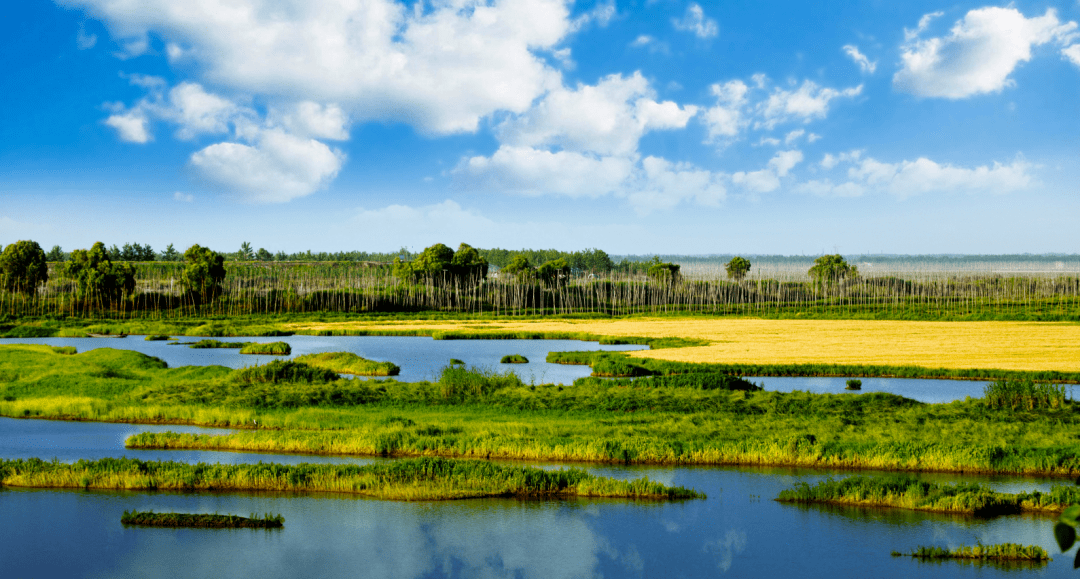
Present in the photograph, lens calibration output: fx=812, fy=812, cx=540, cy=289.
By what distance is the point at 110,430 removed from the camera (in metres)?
29.8

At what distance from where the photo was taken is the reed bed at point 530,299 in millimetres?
116688

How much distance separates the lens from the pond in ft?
47.9

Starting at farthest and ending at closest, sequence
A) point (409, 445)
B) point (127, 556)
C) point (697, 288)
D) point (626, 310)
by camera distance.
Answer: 1. point (697, 288)
2. point (626, 310)
3. point (409, 445)
4. point (127, 556)

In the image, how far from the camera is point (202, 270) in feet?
402

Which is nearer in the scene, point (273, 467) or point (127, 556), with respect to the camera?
point (127, 556)

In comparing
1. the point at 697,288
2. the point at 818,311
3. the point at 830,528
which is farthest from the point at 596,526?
the point at 697,288

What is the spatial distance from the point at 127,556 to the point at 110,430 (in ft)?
55.1

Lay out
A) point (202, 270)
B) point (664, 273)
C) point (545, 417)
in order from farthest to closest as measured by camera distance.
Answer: point (664, 273) → point (202, 270) → point (545, 417)

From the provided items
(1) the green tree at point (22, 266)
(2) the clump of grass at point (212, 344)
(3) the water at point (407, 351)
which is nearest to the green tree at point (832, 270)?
(3) the water at point (407, 351)

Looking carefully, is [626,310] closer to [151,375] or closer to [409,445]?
[151,375]

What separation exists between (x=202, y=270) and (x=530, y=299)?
56994mm

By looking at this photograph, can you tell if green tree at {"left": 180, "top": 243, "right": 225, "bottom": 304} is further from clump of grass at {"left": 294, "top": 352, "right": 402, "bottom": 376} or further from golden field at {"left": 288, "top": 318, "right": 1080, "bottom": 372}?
clump of grass at {"left": 294, "top": 352, "right": 402, "bottom": 376}

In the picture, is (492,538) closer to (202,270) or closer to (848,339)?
(848,339)

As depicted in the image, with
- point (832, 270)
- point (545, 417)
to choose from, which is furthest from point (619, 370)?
point (832, 270)
